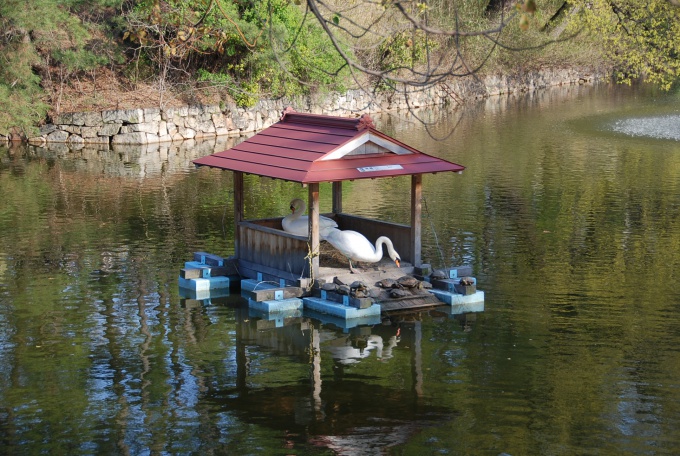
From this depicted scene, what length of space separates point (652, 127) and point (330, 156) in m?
26.0

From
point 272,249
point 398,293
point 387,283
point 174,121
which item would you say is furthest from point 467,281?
point 174,121

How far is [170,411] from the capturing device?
34.5ft

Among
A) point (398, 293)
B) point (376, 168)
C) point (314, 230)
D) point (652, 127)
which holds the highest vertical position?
point (652, 127)

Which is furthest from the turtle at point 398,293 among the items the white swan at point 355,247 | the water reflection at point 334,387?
Result: the white swan at point 355,247

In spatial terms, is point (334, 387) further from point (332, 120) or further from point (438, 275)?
point (332, 120)

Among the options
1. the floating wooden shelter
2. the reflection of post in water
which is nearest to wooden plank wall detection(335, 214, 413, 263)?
the floating wooden shelter

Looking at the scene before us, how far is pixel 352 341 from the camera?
13.1m

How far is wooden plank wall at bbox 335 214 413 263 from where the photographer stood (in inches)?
615

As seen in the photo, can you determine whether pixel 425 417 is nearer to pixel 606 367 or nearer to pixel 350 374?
pixel 350 374

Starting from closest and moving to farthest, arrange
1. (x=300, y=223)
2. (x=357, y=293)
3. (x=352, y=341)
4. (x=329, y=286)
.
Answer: (x=352, y=341) → (x=357, y=293) → (x=329, y=286) → (x=300, y=223)

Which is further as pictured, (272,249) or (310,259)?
(272,249)

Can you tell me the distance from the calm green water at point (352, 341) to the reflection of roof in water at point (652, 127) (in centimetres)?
1124

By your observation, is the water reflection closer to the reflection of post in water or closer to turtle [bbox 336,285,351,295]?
the reflection of post in water

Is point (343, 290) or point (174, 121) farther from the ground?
point (174, 121)
